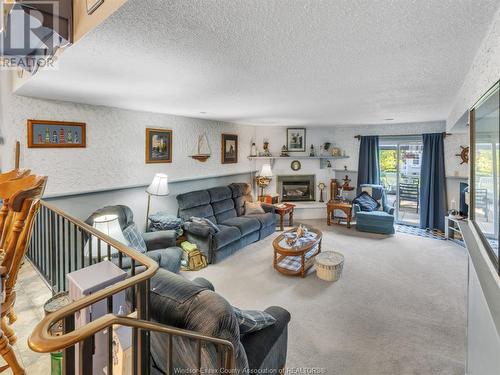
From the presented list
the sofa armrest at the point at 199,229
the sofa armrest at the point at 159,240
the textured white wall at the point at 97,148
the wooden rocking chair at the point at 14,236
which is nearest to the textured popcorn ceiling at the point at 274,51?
the textured white wall at the point at 97,148

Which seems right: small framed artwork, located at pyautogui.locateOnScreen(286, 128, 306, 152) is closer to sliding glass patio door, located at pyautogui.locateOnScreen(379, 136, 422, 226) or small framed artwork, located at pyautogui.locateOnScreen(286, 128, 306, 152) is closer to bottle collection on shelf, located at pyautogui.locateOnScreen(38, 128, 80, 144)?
sliding glass patio door, located at pyautogui.locateOnScreen(379, 136, 422, 226)

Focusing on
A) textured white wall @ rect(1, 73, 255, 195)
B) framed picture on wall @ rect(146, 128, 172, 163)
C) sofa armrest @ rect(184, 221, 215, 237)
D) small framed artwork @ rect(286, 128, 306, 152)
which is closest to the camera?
textured white wall @ rect(1, 73, 255, 195)

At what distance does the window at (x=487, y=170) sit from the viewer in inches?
45.6

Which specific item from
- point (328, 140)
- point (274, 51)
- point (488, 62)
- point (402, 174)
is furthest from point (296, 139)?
point (488, 62)

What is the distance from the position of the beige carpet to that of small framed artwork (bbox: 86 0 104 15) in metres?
2.82

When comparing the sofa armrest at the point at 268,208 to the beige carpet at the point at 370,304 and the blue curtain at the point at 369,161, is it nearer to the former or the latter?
the beige carpet at the point at 370,304

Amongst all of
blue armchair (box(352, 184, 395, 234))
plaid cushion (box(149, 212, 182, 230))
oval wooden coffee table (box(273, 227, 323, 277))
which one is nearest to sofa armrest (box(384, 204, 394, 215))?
blue armchair (box(352, 184, 395, 234))

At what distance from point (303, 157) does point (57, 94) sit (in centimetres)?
542

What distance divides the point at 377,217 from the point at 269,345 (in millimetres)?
4827

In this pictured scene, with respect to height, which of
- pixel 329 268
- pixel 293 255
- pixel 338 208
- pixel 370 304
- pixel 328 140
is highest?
pixel 328 140

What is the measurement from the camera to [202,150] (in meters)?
5.46

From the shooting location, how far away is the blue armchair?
19.4 feet

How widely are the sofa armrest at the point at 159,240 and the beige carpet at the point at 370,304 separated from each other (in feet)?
2.01

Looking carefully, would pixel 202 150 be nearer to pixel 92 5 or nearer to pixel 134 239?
pixel 134 239
